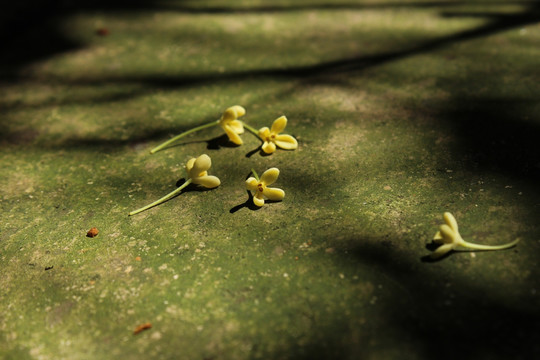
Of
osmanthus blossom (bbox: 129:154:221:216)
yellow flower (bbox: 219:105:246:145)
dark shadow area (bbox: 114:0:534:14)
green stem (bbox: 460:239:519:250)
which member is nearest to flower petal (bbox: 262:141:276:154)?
yellow flower (bbox: 219:105:246:145)

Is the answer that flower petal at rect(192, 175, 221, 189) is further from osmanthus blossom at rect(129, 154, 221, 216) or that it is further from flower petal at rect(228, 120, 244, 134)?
flower petal at rect(228, 120, 244, 134)

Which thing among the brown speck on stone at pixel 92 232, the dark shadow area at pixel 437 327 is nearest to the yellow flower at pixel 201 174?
the brown speck on stone at pixel 92 232

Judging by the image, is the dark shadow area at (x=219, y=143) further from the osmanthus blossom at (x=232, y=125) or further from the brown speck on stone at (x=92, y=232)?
the brown speck on stone at (x=92, y=232)

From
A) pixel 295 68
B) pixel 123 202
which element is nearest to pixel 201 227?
pixel 123 202

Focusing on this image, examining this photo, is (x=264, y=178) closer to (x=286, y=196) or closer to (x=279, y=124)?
(x=286, y=196)

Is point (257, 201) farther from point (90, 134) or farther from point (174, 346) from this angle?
point (90, 134)

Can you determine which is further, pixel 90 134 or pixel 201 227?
pixel 90 134
